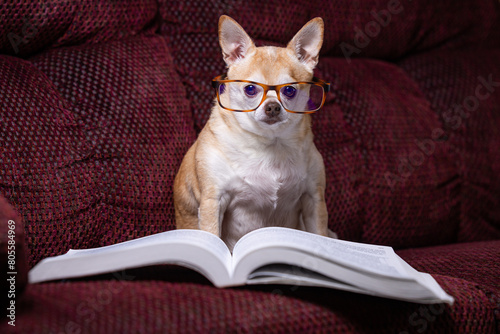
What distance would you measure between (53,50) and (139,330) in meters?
1.06

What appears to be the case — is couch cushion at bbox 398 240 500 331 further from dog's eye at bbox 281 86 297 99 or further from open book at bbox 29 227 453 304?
dog's eye at bbox 281 86 297 99

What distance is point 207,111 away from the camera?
1.65 m

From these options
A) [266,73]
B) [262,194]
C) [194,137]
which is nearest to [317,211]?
[262,194]

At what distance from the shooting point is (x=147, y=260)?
0.85 m

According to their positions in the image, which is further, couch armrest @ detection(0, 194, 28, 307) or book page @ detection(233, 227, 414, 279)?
book page @ detection(233, 227, 414, 279)

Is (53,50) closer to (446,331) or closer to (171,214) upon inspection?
(171,214)

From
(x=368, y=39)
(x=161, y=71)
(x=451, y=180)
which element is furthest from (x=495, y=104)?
(x=161, y=71)

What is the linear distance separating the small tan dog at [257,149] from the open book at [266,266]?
397 millimetres

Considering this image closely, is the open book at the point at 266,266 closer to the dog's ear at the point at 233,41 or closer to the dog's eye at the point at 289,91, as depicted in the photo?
the dog's eye at the point at 289,91

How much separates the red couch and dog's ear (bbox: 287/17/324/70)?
38cm

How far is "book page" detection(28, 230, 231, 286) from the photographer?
85 cm

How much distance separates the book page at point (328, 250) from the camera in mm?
852

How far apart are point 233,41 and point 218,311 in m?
0.80

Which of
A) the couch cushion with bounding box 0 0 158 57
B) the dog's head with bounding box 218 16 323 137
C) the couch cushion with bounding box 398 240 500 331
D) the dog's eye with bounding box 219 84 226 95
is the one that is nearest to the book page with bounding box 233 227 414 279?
the couch cushion with bounding box 398 240 500 331
